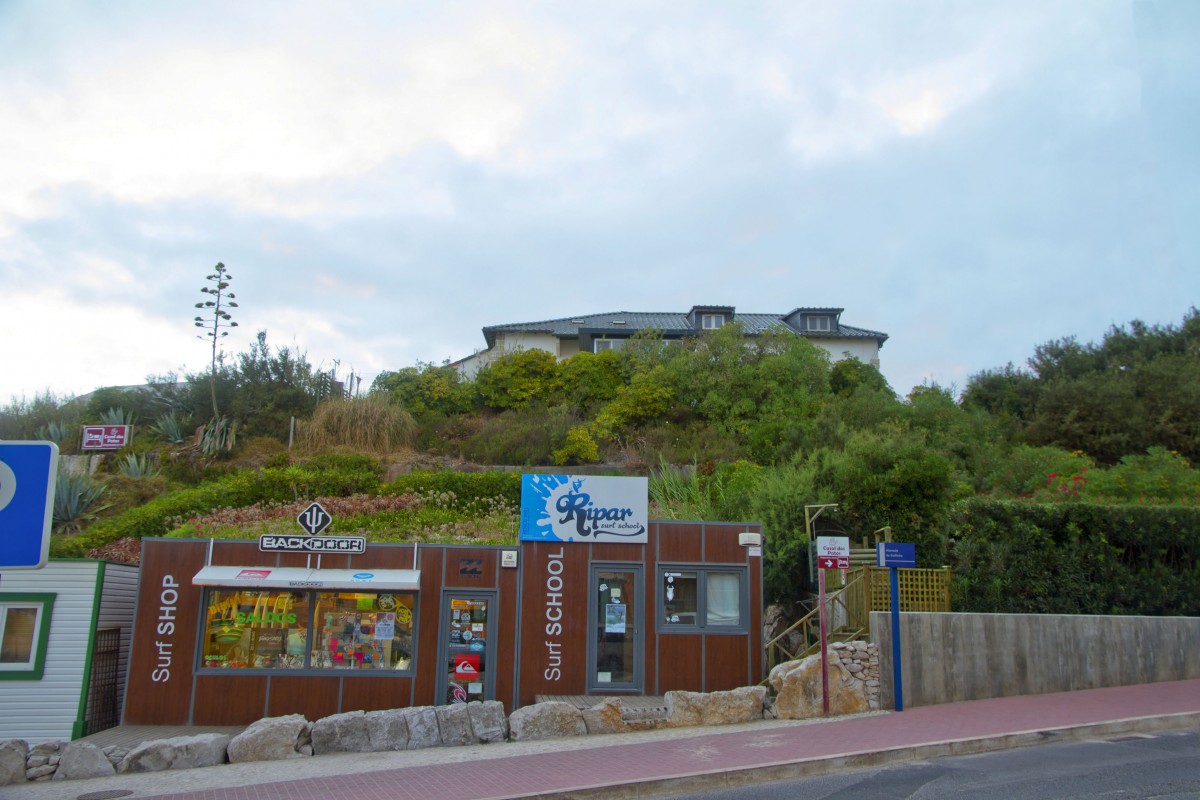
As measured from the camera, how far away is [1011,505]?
14883mm

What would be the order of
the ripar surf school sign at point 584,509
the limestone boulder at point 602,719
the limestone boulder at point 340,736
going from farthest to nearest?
the ripar surf school sign at point 584,509
the limestone boulder at point 602,719
the limestone boulder at point 340,736

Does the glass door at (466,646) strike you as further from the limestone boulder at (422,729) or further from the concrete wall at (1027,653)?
the concrete wall at (1027,653)

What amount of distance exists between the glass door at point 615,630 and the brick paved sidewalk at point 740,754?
1607 mm

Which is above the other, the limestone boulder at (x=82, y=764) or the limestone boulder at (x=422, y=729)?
the limestone boulder at (x=422, y=729)

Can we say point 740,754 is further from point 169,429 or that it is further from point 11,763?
point 169,429

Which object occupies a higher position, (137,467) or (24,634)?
(137,467)

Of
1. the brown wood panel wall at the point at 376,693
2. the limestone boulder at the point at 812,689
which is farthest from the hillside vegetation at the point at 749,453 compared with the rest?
the brown wood panel wall at the point at 376,693

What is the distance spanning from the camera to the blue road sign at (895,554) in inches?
461

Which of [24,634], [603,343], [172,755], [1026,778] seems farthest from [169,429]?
[1026,778]

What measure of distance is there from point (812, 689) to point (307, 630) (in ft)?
24.8

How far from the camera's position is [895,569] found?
12.0 meters

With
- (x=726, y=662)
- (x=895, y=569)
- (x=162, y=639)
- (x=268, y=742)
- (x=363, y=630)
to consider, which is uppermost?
(x=895, y=569)

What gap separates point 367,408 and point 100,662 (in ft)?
49.3

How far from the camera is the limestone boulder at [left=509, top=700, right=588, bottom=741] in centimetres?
1132
